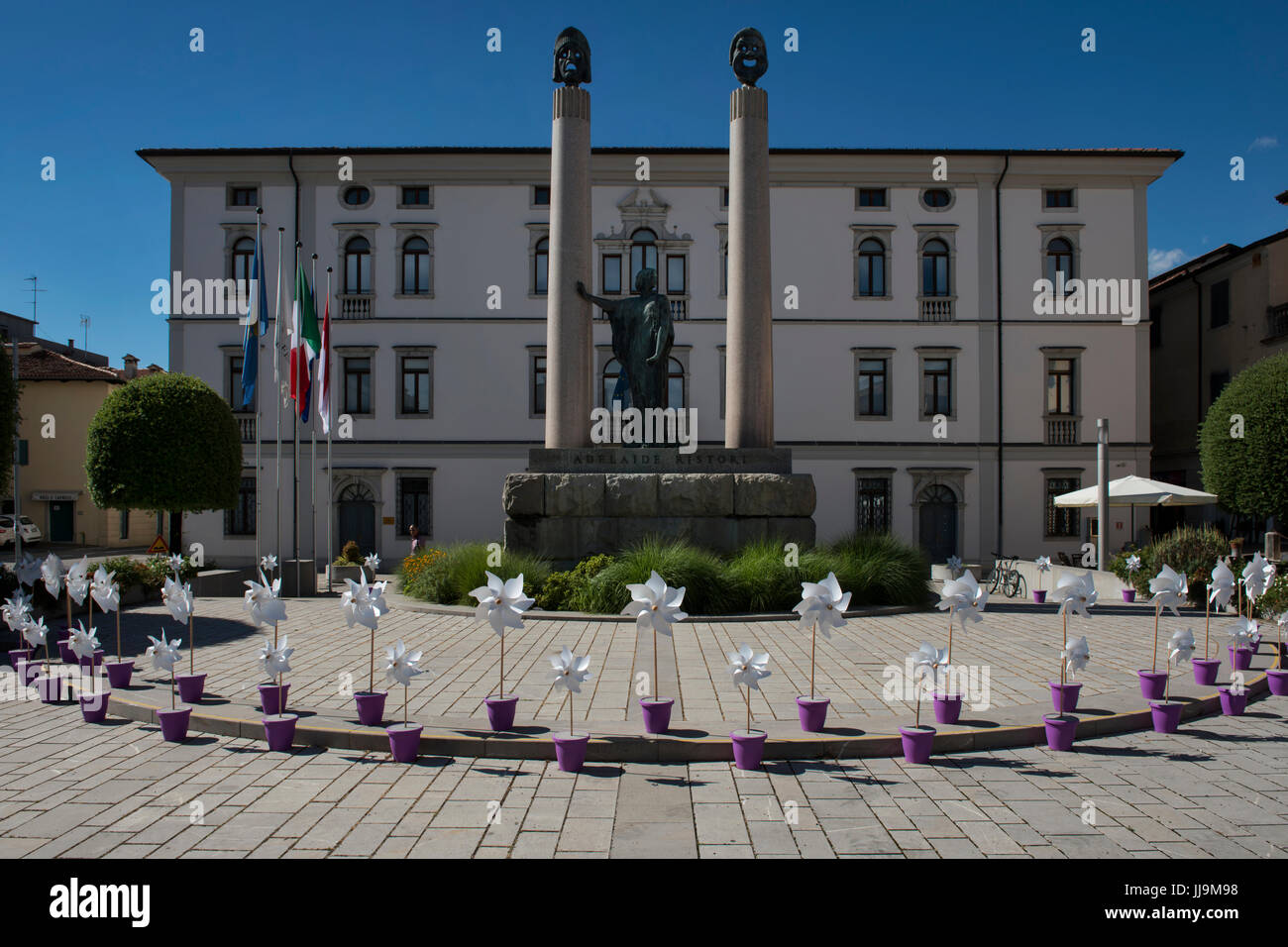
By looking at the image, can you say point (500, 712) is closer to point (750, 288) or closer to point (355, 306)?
point (750, 288)

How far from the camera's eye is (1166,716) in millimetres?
6898

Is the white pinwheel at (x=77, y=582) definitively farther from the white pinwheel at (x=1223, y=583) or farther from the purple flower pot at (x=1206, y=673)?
the white pinwheel at (x=1223, y=583)

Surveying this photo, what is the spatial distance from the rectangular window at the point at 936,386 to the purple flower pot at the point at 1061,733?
2574 cm

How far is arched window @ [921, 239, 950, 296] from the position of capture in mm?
31078

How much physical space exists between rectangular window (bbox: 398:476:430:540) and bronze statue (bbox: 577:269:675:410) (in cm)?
1614

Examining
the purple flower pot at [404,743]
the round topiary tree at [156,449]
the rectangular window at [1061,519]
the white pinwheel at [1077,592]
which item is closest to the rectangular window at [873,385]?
the rectangular window at [1061,519]

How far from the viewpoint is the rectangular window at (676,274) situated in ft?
102

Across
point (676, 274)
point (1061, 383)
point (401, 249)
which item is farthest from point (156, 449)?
point (1061, 383)

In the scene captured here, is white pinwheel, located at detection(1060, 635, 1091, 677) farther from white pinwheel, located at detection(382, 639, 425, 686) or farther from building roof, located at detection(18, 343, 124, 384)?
building roof, located at detection(18, 343, 124, 384)

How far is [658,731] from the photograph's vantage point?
6352 mm

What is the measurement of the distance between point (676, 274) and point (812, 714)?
85.9 ft

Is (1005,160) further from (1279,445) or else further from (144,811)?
(144,811)

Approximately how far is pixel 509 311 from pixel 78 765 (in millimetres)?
26172
